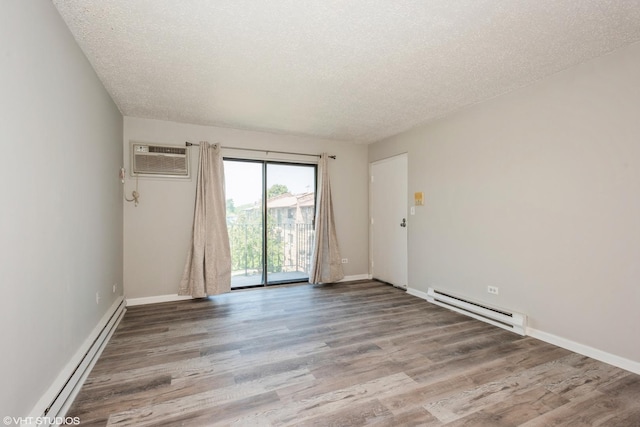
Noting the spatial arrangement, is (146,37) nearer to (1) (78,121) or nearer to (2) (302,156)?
(1) (78,121)

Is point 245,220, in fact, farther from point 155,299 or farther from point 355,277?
point 355,277

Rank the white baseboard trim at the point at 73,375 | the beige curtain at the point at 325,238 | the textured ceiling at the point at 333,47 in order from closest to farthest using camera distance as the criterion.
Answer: the white baseboard trim at the point at 73,375 < the textured ceiling at the point at 333,47 < the beige curtain at the point at 325,238

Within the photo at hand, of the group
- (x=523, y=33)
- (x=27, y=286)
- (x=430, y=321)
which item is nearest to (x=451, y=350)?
(x=430, y=321)

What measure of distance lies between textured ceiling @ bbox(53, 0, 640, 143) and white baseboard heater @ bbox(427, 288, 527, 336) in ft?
7.84

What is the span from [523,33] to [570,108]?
1.00 m

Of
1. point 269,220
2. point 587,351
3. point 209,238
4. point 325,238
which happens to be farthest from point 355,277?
point 587,351

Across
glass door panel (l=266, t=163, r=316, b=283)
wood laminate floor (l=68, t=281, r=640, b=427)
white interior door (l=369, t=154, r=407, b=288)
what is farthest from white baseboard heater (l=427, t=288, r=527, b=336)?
glass door panel (l=266, t=163, r=316, b=283)

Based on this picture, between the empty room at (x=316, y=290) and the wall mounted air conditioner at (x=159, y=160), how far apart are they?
0.02m

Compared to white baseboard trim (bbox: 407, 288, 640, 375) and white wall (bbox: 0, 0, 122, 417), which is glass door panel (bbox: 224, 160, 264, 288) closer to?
white wall (bbox: 0, 0, 122, 417)

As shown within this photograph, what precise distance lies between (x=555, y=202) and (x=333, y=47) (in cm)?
248

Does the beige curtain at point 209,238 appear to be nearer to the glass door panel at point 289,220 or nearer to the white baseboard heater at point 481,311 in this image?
the glass door panel at point 289,220

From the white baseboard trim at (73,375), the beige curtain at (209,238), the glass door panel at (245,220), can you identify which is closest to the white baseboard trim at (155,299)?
the beige curtain at (209,238)

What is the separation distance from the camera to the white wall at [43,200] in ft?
4.36

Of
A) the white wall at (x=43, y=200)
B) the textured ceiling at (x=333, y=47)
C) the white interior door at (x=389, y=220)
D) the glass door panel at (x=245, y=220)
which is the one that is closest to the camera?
the white wall at (x=43, y=200)
